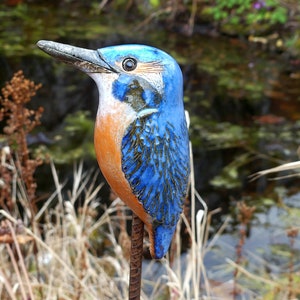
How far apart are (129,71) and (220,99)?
9.32ft

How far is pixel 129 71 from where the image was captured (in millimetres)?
728

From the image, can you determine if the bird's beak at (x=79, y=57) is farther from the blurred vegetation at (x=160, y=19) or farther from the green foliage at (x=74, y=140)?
the blurred vegetation at (x=160, y=19)

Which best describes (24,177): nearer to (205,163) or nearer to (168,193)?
(168,193)

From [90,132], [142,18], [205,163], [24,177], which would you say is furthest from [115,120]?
[142,18]

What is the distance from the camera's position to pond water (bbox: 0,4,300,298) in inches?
93.7

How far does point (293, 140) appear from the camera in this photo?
2979mm

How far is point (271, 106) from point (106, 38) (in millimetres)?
1701

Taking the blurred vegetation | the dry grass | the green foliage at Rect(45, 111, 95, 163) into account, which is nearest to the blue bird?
the dry grass

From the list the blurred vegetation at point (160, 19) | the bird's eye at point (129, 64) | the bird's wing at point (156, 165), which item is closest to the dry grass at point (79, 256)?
the bird's wing at point (156, 165)

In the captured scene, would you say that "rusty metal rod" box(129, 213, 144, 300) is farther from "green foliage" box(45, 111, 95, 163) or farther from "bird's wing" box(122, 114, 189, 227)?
"green foliage" box(45, 111, 95, 163)

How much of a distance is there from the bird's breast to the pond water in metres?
1.36

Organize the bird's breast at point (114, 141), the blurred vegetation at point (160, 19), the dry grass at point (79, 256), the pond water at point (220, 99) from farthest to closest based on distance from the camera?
the blurred vegetation at point (160, 19)
the pond water at point (220, 99)
the dry grass at point (79, 256)
the bird's breast at point (114, 141)

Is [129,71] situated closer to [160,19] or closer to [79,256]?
[79,256]

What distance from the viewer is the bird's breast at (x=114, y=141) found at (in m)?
0.72
